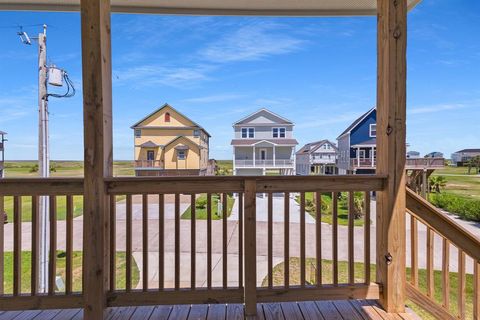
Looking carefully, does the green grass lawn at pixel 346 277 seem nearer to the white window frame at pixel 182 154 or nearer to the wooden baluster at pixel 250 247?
the wooden baluster at pixel 250 247

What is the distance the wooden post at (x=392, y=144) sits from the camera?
182 centimetres

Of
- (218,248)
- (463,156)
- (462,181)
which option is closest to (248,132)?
(463,156)

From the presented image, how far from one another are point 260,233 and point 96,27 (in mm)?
5410

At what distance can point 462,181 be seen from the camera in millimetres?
3049

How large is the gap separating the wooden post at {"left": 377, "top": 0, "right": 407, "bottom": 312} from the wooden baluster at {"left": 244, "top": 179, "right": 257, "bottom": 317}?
2.96 feet

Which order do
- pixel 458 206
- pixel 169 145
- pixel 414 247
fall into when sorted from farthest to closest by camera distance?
pixel 458 206 < pixel 169 145 < pixel 414 247

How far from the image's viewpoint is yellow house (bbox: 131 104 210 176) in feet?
6.90

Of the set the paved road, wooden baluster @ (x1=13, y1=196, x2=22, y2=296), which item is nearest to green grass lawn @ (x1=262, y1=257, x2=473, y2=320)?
the paved road

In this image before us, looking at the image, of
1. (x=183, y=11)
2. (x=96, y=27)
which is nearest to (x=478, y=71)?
(x=183, y=11)

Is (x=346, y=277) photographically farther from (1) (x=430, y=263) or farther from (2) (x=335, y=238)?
(2) (x=335, y=238)

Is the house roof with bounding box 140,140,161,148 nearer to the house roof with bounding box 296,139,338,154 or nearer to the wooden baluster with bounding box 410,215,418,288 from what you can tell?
the house roof with bounding box 296,139,338,154

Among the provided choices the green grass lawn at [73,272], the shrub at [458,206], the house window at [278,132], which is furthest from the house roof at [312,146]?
the green grass lawn at [73,272]

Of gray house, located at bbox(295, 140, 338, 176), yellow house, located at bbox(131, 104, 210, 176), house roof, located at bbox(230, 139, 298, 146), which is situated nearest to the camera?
yellow house, located at bbox(131, 104, 210, 176)

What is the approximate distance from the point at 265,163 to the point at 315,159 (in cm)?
55
